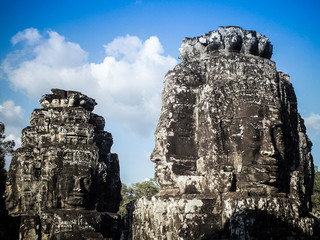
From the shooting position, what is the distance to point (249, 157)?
5.73m

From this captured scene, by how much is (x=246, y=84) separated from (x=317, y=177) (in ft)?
81.5

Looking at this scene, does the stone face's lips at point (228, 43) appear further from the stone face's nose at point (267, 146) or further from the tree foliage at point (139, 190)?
the tree foliage at point (139, 190)

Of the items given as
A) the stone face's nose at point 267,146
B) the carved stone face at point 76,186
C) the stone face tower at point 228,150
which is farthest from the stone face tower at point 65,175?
the stone face's nose at point 267,146

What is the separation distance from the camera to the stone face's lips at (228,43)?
6535mm

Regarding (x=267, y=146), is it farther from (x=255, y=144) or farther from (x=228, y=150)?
(x=228, y=150)

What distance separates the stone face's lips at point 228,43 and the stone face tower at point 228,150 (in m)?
0.02

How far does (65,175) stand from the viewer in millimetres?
12102

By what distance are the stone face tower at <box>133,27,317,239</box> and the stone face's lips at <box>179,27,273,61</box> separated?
2cm

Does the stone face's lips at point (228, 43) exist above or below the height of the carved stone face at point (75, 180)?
above

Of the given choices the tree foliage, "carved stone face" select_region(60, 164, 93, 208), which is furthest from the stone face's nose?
the tree foliage

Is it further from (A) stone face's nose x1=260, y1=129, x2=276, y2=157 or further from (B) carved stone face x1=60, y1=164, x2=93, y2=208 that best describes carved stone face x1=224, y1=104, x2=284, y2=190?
(B) carved stone face x1=60, y1=164, x2=93, y2=208

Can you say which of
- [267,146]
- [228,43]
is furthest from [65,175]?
[267,146]

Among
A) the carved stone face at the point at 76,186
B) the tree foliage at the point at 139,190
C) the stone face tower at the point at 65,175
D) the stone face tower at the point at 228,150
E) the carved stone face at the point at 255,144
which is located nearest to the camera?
the stone face tower at the point at 228,150

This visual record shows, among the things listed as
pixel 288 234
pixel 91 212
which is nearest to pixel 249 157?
pixel 288 234
